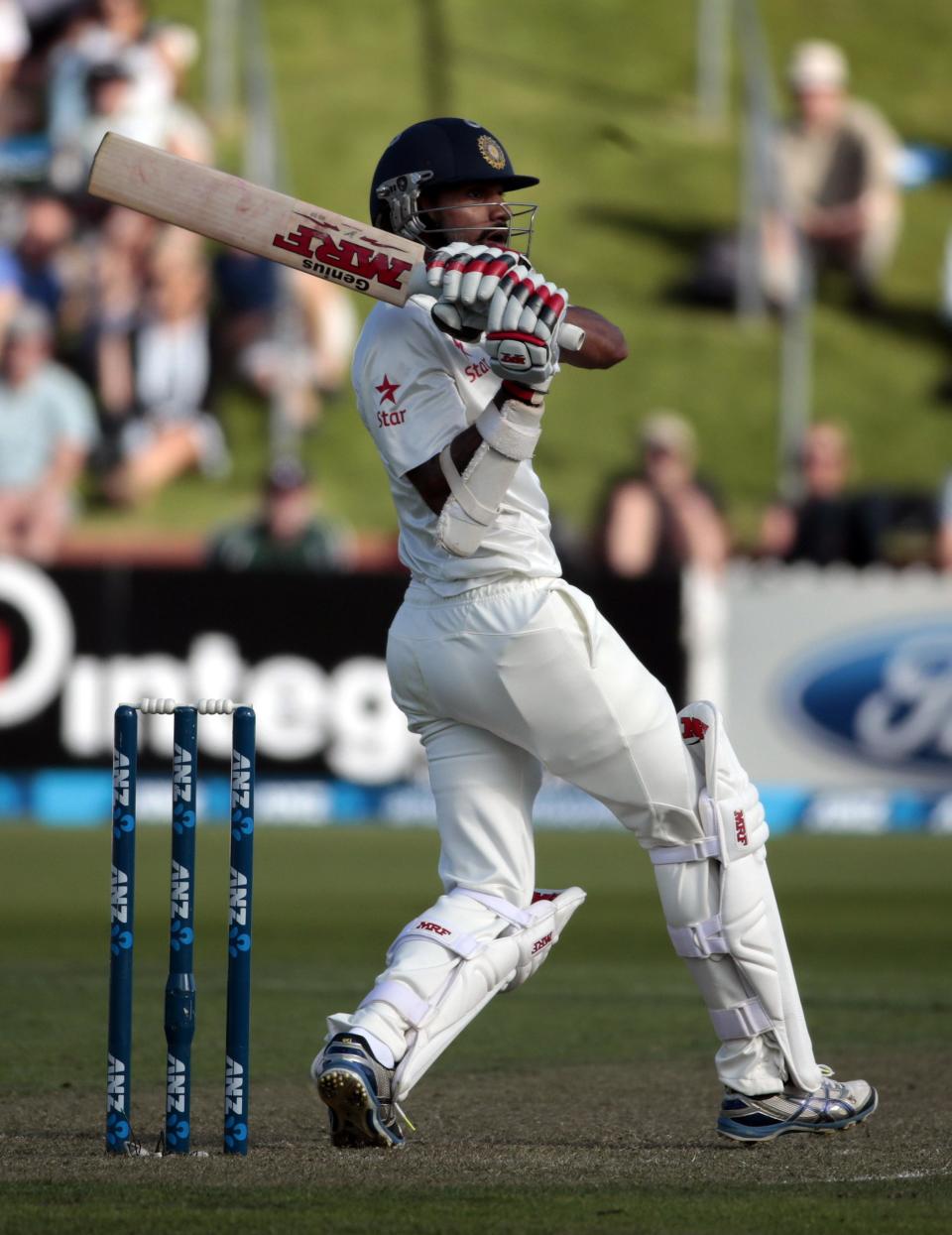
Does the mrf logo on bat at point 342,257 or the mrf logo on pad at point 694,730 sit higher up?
the mrf logo on bat at point 342,257

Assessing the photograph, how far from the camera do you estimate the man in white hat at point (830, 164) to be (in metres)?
17.8

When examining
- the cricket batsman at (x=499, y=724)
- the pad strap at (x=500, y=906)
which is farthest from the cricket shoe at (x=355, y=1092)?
the pad strap at (x=500, y=906)

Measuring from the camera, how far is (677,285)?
20531 mm

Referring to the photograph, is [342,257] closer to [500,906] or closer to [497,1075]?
[500,906]

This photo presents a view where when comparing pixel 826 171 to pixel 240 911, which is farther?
pixel 826 171

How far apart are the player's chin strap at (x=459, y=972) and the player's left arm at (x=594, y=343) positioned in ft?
3.23

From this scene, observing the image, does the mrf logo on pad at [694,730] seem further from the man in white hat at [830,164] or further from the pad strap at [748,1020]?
the man in white hat at [830,164]

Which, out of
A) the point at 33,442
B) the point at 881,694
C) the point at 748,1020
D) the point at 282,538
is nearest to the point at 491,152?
the point at 748,1020

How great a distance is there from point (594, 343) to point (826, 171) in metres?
14.7

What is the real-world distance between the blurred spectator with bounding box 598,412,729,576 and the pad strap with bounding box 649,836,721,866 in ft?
30.2

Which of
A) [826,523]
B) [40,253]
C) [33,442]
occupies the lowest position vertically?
[826,523]

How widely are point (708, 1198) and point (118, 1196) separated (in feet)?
3.07

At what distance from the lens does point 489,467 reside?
3941 millimetres

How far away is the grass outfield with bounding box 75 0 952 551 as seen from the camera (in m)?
19.4
